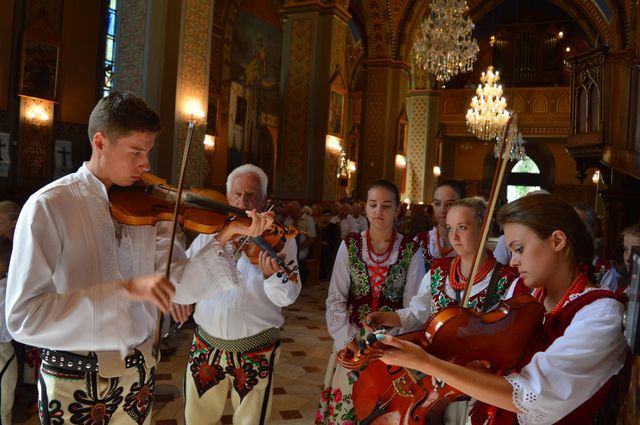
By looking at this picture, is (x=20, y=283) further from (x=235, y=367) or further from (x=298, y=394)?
(x=298, y=394)

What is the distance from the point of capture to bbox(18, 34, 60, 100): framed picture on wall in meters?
10.5

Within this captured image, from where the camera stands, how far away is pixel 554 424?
4.54 ft

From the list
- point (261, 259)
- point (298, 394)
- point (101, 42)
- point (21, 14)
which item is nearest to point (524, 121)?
point (101, 42)

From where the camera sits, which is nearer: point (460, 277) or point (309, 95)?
point (460, 277)

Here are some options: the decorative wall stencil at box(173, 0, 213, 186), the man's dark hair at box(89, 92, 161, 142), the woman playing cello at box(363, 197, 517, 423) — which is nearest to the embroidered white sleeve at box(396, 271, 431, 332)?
the woman playing cello at box(363, 197, 517, 423)

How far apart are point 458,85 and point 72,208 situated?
2358cm

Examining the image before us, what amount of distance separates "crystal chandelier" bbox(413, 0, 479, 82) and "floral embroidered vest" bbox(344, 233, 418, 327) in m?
9.21

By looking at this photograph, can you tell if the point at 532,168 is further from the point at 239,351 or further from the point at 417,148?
the point at 239,351

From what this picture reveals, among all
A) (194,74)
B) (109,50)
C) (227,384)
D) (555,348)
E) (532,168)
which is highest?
(109,50)

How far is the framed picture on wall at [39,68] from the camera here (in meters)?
10.5

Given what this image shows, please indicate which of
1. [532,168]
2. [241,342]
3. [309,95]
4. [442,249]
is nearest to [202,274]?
[241,342]

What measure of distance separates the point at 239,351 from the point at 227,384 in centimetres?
19

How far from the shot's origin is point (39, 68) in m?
10.8

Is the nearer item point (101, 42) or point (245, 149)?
point (101, 42)
